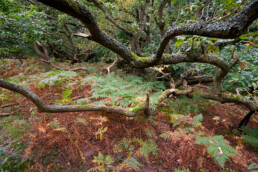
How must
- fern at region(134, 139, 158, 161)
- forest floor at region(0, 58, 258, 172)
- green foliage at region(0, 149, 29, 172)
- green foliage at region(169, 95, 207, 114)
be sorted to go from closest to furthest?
green foliage at region(0, 149, 29, 172) → forest floor at region(0, 58, 258, 172) → fern at region(134, 139, 158, 161) → green foliage at region(169, 95, 207, 114)

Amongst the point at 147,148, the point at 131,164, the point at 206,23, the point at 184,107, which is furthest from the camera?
the point at 184,107

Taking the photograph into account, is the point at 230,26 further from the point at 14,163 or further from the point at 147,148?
the point at 14,163

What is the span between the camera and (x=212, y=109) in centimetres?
541

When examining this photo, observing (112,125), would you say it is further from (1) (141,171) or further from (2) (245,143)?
(2) (245,143)

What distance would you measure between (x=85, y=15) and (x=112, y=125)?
263 centimetres

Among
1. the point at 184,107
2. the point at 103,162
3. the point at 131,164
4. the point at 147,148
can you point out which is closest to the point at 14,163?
the point at 103,162

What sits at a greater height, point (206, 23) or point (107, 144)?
point (206, 23)

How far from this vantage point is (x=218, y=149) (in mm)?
2535

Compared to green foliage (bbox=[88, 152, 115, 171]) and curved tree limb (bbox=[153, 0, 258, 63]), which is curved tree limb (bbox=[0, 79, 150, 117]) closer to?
green foliage (bbox=[88, 152, 115, 171])

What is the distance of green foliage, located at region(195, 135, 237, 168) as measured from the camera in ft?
7.76

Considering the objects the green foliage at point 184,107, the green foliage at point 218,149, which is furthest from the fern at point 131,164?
the green foliage at point 184,107

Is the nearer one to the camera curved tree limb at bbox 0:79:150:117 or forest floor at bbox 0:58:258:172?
curved tree limb at bbox 0:79:150:117

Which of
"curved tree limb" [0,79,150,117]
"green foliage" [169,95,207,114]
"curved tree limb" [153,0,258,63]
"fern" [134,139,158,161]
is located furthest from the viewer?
"green foliage" [169,95,207,114]

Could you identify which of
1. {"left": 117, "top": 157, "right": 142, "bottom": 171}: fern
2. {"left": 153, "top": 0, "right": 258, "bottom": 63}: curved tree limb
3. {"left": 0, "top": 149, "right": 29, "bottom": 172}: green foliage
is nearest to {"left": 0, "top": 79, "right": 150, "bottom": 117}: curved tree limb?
{"left": 117, "top": 157, "right": 142, "bottom": 171}: fern
